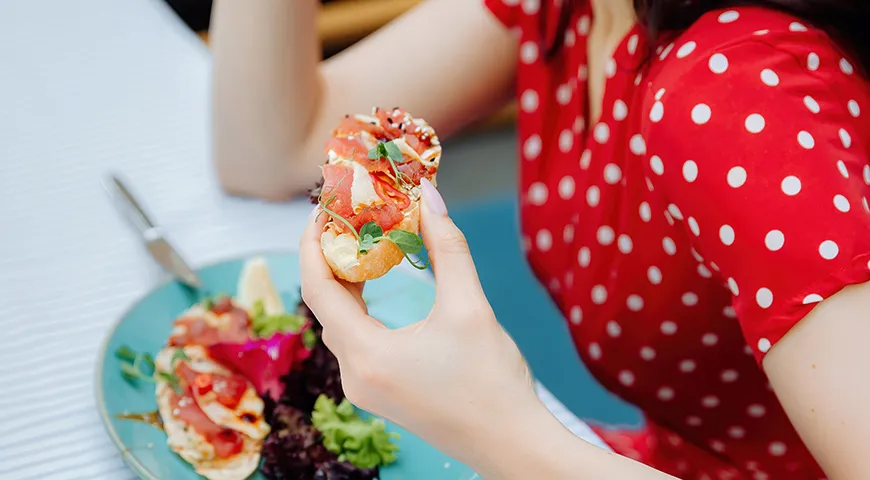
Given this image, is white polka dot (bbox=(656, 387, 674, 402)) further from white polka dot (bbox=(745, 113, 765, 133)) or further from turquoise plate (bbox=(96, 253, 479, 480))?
white polka dot (bbox=(745, 113, 765, 133))

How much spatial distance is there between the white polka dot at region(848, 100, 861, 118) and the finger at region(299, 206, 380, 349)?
1.35 ft

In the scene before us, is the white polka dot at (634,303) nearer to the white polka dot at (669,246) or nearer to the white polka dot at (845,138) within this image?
the white polka dot at (669,246)

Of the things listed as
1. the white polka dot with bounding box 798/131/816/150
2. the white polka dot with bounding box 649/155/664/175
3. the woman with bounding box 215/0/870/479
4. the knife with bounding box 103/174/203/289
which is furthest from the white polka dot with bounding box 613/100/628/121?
the knife with bounding box 103/174/203/289

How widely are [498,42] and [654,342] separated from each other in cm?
40

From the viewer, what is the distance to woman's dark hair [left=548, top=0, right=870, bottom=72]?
0.68 meters

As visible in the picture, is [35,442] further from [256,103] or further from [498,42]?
[498,42]

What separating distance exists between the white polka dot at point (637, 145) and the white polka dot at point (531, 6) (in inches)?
9.1

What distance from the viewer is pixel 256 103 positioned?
40.5 inches

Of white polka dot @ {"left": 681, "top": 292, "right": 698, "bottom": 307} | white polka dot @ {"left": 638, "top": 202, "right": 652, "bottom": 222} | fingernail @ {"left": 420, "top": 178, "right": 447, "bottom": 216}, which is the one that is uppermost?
fingernail @ {"left": 420, "top": 178, "right": 447, "bottom": 216}

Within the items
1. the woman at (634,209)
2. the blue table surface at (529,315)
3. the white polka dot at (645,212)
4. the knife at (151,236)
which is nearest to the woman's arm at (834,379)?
the woman at (634,209)

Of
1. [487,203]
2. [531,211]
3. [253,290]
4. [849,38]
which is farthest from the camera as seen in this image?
[487,203]

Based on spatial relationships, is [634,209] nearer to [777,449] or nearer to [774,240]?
[774,240]

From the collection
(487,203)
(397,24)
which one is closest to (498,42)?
(397,24)

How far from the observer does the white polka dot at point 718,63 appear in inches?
25.1
